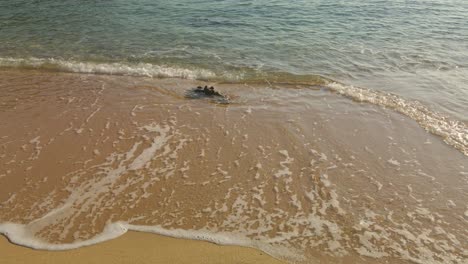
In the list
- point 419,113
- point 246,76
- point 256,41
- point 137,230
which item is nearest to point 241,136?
point 137,230

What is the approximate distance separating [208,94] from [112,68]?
399cm

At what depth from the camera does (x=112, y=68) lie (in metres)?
13.4

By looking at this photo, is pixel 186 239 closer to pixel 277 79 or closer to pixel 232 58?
pixel 277 79

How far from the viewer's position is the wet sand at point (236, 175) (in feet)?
21.0

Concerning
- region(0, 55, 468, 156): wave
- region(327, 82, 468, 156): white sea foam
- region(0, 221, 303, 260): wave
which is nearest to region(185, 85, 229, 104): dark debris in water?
region(0, 55, 468, 156): wave

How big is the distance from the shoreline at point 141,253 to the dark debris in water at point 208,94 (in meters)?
5.51

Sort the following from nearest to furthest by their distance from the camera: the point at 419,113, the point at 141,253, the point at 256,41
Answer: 1. the point at 141,253
2. the point at 419,113
3. the point at 256,41

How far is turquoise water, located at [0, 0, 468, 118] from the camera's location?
43.5 ft

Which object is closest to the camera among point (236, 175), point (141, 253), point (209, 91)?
point (141, 253)

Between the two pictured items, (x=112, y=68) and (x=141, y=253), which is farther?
(x=112, y=68)

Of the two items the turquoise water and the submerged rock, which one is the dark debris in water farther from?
the turquoise water

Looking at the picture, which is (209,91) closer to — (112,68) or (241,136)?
(241,136)

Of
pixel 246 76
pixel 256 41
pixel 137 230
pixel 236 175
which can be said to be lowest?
pixel 137 230

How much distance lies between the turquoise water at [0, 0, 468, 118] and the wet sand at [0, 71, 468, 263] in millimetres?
2234
